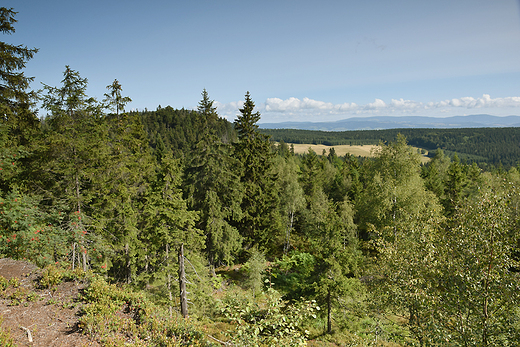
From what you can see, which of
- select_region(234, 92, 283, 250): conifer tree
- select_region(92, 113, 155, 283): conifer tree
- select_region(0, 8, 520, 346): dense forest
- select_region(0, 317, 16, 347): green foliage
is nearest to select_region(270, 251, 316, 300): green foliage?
select_region(0, 8, 520, 346): dense forest

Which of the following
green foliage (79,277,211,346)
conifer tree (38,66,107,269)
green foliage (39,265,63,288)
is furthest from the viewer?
conifer tree (38,66,107,269)

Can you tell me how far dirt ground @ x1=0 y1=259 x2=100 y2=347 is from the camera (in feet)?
21.1

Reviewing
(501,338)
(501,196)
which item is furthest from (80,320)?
(501,196)

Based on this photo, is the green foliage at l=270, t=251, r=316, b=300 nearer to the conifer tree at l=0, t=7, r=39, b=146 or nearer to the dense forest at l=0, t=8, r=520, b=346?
the dense forest at l=0, t=8, r=520, b=346

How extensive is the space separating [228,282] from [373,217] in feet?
50.8

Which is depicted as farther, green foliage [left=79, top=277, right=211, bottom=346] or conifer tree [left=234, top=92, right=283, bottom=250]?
conifer tree [left=234, top=92, right=283, bottom=250]

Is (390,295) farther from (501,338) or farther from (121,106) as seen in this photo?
(121,106)

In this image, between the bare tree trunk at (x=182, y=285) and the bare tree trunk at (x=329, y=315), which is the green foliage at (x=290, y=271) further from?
the bare tree trunk at (x=182, y=285)

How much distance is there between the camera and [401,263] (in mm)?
9133

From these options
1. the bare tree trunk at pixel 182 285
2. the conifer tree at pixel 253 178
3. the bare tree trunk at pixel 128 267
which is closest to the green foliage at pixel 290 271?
the conifer tree at pixel 253 178

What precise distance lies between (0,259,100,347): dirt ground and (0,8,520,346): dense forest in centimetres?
50

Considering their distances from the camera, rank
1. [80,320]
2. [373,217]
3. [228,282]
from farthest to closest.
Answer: [373,217] < [228,282] < [80,320]

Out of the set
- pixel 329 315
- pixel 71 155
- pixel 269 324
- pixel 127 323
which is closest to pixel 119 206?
pixel 71 155

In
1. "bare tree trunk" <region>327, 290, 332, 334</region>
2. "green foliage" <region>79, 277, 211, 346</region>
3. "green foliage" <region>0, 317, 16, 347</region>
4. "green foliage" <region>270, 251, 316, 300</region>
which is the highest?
"green foliage" <region>0, 317, 16, 347</region>
